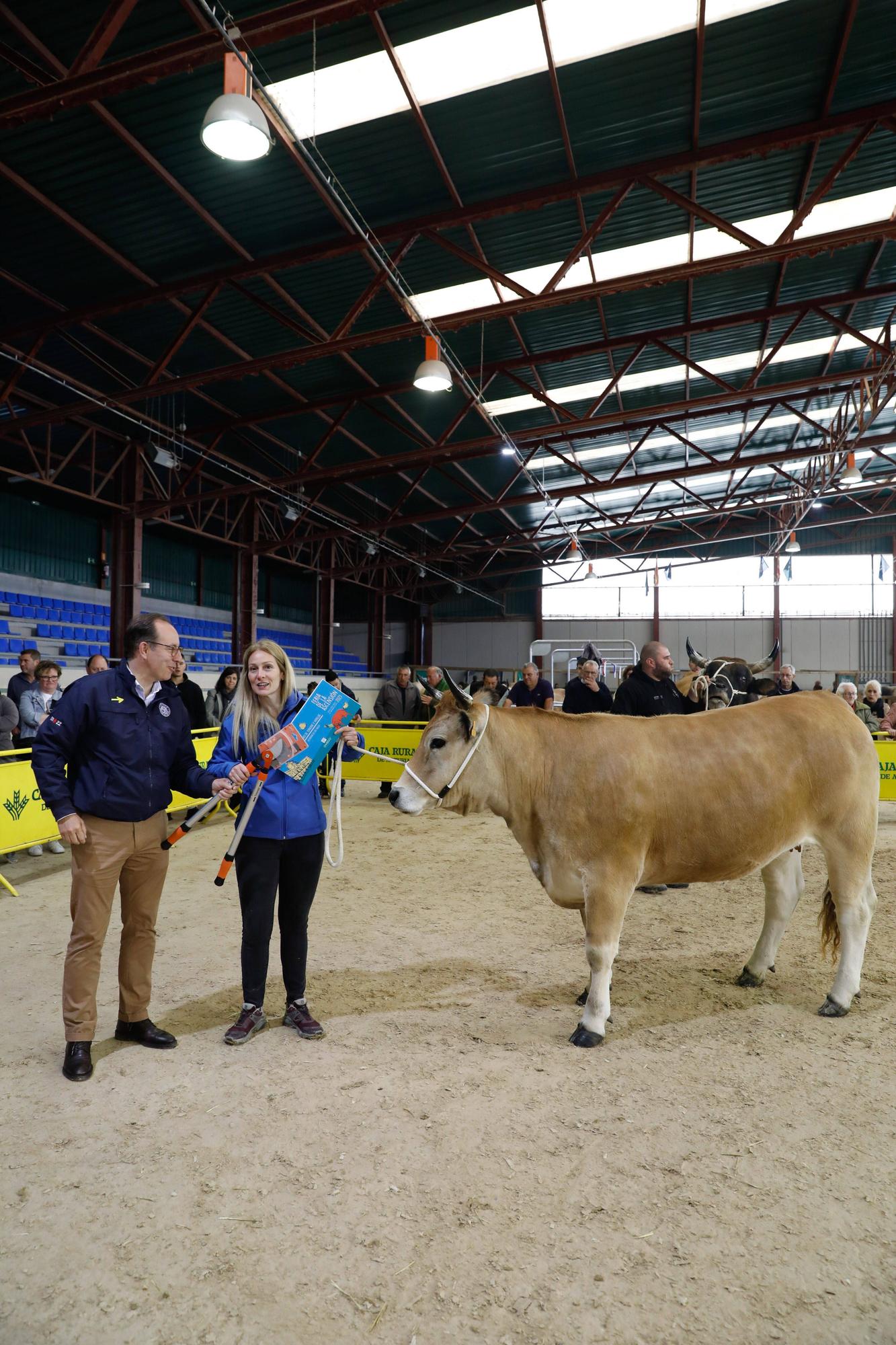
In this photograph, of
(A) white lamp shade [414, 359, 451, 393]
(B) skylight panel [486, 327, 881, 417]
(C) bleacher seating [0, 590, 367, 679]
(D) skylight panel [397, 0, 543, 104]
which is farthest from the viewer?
(C) bleacher seating [0, 590, 367, 679]

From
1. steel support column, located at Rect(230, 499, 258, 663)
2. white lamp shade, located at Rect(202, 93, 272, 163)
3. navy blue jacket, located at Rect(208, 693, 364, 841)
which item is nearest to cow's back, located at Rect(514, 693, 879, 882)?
navy blue jacket, located at Rect(208, 693, 364, 841)

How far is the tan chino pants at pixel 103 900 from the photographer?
312 cm

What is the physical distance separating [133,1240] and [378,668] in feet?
87.1

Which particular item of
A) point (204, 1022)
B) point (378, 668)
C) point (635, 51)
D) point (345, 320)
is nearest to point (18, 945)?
point (204, 1022)

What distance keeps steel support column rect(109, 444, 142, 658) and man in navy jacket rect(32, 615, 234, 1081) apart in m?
12.2

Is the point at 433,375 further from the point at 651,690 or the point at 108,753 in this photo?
the point at 108,753

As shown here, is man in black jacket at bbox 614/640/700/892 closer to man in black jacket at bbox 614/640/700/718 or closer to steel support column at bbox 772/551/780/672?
man in black jacket at bbox 614/640/700/718

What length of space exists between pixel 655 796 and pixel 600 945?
745 millimetres

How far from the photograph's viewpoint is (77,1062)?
121 inches

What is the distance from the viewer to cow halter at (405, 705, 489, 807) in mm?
3645

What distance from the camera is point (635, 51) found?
22.3ft

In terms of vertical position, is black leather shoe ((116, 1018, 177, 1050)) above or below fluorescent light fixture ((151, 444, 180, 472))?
below

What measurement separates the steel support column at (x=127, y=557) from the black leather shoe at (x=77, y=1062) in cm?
1242

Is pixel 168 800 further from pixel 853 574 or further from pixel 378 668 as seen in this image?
pixel 853 574
